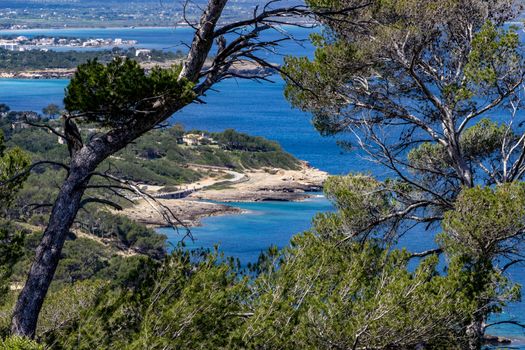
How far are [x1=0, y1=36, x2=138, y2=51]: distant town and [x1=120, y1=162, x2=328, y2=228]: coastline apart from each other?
180ft

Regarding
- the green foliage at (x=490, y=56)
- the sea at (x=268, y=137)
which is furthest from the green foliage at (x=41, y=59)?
the green foliage at (x=490, y=56)

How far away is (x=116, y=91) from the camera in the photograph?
444 centimetres

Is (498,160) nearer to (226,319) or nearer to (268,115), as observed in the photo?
(226,319)

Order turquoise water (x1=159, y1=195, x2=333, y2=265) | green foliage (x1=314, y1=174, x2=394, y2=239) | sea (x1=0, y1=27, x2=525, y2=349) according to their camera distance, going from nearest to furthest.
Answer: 1. green foliage (x1=314, y1=174, x2=394, y2=239)
2. sea (x1=0, y1=27, x2=525, y2=349)
3. turquoise water (x1=159, y1=195, x2=333, y2=265)

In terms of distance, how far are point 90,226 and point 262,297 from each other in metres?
23.5

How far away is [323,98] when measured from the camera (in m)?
7.84

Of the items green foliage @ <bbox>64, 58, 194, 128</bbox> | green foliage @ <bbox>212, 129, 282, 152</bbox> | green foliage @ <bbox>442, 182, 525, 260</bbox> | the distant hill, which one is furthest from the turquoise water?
the distant hill

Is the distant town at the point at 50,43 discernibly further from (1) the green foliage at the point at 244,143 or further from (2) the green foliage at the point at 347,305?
(2) the green foliage at the point at 347,305

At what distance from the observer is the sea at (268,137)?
20484 millimetres

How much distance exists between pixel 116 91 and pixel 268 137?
46199 millimetres

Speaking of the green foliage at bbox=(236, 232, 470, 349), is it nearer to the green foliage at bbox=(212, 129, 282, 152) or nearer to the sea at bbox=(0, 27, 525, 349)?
the sea at bbox=(0, 27, 525, 349)

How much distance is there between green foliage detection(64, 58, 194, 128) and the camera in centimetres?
443

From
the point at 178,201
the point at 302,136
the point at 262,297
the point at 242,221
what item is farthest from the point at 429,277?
the point at 302,136

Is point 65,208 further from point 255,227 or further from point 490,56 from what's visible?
point 255,227
